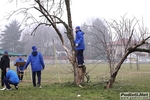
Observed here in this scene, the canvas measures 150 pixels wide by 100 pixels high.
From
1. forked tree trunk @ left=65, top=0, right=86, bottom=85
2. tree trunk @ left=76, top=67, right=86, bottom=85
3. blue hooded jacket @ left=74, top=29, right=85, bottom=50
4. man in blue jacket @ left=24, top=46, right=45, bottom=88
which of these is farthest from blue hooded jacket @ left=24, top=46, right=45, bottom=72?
blue hooded jacket @ left=74, top=29, right=85, bottom=50

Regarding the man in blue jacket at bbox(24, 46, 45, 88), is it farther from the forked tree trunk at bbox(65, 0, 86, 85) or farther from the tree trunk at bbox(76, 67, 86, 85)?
the tree trunk at bbox(76, 67, 86, 85)

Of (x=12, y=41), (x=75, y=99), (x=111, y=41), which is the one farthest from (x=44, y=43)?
(x=75, y=99)

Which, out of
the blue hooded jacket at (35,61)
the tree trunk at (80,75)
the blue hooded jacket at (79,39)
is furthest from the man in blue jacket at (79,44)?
the blue hooded jacket at (35,61)

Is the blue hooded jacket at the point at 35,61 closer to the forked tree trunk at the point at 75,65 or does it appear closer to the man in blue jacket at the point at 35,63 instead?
the man in blue jacket at the point at 35,63

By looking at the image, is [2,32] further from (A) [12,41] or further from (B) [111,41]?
(B) [111,41]

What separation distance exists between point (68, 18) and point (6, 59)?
3666 mm

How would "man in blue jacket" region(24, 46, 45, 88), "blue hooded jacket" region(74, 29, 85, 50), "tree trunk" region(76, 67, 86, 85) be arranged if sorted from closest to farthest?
1. "blue hooded jacket" region(74, 29, 85, 50)
2. "tree trunk" region(76, 67, 86, 85)
3. "man in blue jacket" region(24, 46, 45, 88)

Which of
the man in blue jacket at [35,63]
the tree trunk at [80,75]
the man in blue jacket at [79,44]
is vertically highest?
the man in blue jacket at [79,44]

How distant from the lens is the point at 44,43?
81.5 meters

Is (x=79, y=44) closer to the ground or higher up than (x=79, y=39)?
closer to the ground

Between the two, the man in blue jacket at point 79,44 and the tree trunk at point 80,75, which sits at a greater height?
the man in blue jacket at point 79,44

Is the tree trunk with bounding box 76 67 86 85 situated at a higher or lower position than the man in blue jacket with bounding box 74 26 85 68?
lower

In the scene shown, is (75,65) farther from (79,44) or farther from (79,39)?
(79,39)

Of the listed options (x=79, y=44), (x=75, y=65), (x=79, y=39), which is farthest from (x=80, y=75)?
(x=79, y=39)
